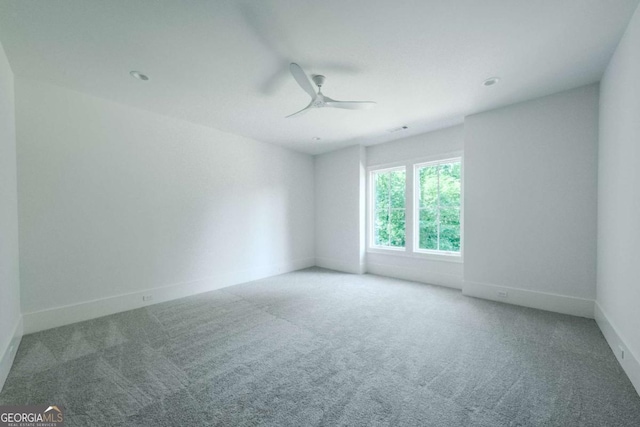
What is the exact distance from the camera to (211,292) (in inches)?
154

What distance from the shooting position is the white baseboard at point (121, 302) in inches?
103

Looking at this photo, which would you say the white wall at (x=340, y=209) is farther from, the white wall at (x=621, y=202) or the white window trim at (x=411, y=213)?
the white wall at (x=621, y=202)

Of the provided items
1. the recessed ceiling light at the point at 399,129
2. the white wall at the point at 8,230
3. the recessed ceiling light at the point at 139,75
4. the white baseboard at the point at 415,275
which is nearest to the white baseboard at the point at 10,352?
the white wall at the point at 8,230

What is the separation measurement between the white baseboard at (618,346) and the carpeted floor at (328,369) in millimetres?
61

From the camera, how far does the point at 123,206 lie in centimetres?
318

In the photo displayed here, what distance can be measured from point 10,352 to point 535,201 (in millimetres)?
5489

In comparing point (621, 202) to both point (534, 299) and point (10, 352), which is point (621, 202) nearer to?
point (534, 299)

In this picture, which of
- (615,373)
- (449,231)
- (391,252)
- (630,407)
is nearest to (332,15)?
(630,407)

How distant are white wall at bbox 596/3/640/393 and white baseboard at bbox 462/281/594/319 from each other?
19cm

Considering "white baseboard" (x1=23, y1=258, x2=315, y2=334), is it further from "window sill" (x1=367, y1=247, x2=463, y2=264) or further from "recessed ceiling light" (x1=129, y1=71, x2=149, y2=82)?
"recessed ceiling light" (x1=129, y1=71, x2=149, y2=82)

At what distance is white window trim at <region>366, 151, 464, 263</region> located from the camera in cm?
402

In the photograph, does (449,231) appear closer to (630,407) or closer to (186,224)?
(630,407)

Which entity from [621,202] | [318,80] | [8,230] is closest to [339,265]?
[318,80]

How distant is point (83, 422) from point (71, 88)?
129 inches
